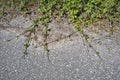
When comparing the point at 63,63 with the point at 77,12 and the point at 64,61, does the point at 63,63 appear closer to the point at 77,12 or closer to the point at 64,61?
the point at 64,61

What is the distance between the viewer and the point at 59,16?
467 centimetres

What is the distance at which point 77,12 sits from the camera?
4.59m

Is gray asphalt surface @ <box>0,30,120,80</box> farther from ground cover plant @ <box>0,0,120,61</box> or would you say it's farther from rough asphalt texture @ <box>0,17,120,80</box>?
ground cover plant @ <box>0,0,120,61</box>

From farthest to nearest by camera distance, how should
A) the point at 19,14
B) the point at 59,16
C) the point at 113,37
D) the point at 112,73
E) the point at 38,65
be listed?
the point at 19,14 < the point at 59,16 < the point at 113,37 < the point at 38,65 < the point at 112,73

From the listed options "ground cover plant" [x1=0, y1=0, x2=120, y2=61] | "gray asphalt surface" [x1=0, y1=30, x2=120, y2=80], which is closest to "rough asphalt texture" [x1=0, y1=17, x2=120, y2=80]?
"gray asphalt surface" [x1=0, y1=30, x2=120, y2=80]

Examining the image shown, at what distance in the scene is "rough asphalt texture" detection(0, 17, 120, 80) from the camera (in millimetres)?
3541

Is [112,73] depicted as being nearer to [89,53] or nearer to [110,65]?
[110,65]

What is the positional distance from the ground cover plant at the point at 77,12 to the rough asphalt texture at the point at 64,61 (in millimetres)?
207

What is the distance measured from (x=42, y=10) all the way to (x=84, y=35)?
1.11m

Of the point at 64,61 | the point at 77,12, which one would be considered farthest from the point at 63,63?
the point at 77,12

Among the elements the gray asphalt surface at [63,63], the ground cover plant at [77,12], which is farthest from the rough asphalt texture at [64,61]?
the ground cover plant at [77,12]

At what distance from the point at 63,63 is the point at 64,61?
0.15ft

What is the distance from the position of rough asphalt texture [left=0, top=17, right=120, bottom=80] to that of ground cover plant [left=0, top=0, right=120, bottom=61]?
207 mm

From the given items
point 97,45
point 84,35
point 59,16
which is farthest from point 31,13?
point 97,45
